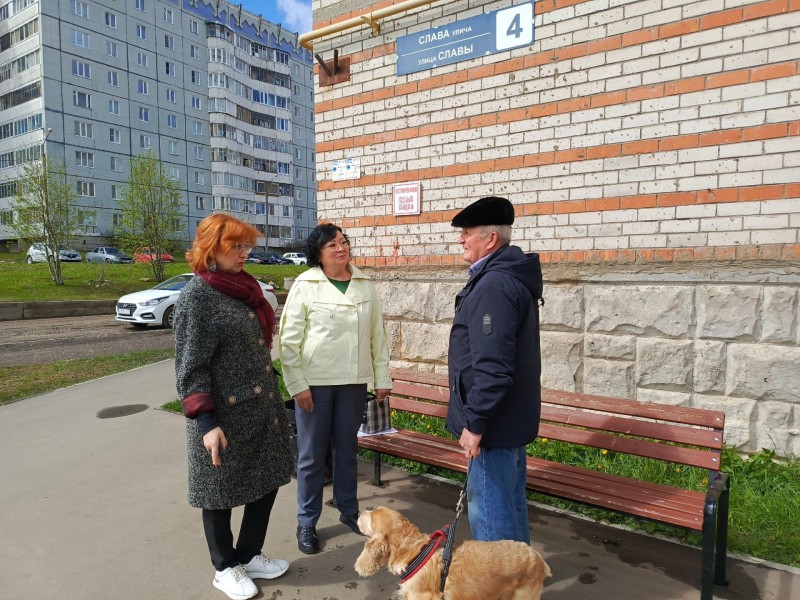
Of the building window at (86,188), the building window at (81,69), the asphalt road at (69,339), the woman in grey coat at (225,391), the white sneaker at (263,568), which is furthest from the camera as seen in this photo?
the building window at (86,188)

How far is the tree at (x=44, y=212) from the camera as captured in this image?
79.8ft

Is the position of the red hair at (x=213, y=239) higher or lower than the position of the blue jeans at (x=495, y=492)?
higher

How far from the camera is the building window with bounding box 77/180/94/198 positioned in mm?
46578

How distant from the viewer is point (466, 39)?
18.7 feet

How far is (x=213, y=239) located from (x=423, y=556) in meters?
1.74

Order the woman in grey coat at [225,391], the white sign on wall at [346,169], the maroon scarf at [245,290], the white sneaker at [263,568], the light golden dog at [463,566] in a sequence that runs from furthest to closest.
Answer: the white sign on wall at [346,169]
the white sneaker at [263,568]
the maroon scarf at [245,290]
the woman in grey coat at [225,391]
the light golden dog at [463,566]

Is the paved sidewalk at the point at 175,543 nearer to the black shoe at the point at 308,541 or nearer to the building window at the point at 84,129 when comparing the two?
the black shoe at the point at 308,541

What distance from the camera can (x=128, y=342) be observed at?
12.2 m

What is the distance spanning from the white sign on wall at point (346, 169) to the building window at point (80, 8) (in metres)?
51.2

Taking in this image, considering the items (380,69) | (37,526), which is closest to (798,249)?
(380,69)

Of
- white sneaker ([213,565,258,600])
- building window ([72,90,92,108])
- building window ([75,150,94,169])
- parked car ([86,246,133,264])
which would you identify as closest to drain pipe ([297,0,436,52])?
white sneaker ([213,565,258,600])

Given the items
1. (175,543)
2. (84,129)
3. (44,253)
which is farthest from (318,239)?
(84,129)

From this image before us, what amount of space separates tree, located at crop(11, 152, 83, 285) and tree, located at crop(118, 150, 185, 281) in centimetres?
248

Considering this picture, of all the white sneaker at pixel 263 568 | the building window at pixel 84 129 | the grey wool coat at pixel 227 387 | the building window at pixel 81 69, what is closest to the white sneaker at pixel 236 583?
the white sneaker at pixel 263 568
